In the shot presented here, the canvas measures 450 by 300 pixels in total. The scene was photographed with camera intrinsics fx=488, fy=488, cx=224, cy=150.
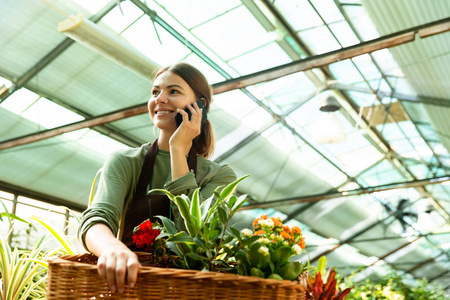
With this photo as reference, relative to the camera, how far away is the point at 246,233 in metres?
0.99

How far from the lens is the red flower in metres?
0.98

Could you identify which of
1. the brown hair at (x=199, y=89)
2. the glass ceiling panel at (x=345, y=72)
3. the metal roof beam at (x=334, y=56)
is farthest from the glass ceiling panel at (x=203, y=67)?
A: the brown hair at (x=199, y=89)

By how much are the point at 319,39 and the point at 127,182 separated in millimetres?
6100

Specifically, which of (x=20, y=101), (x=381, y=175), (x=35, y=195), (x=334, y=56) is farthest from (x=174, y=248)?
(x=381, y=175)

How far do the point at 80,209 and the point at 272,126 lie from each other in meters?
4.39

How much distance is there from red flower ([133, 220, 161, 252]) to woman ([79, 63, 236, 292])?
35 millimetres

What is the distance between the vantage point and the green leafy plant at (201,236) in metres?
0.90

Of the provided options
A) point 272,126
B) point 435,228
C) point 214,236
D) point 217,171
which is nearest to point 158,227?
point 214,236

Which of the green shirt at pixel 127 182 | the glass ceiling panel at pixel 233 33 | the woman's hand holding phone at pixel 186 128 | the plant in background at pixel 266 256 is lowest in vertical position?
the plant in background at pixel 266 256

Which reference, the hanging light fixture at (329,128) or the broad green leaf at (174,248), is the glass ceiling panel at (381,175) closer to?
the hanging light fixture at (329,128)

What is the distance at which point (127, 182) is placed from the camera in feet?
4.14

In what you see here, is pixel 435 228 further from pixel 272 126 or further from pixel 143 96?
pixel 143 96

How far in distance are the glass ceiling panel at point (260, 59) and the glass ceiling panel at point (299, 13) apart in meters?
0.43

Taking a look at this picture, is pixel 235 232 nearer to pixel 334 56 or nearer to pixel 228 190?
pixel 228 190
